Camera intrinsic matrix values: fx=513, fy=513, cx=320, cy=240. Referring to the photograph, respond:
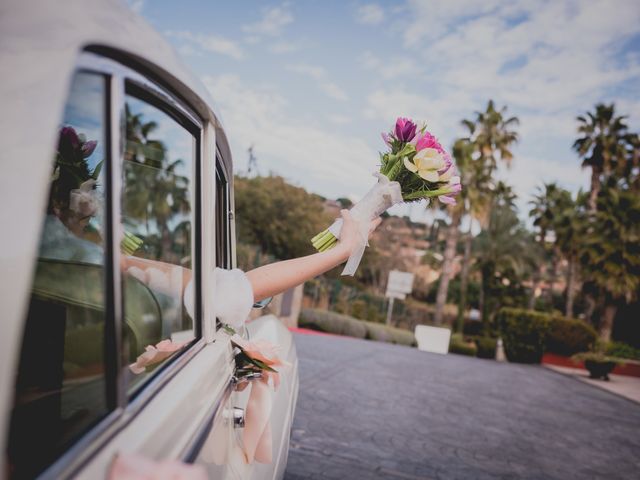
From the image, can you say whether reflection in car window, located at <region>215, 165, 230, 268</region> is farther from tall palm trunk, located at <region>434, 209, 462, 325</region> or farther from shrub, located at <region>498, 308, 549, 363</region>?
tall palm trunk, located at <region>434, 209, 462, 325</region>

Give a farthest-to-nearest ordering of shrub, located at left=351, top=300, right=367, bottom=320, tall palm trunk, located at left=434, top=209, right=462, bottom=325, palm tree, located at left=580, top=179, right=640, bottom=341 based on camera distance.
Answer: tall palm trunk, located at left=434, top=209, right=462, bottom=325, shrub, located at left=351, top=300, right=367, bottom=320, palm tree, located at left=580, top=179, right=640, bottom=341

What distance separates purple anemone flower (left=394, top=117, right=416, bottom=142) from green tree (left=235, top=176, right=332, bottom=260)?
24820 mm

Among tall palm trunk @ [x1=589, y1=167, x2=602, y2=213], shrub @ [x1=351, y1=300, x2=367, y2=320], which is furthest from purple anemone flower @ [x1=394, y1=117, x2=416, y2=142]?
tall palm trunk @ [x1=589, y1=167, x2=602, y2=213]

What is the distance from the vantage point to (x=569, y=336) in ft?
80.3

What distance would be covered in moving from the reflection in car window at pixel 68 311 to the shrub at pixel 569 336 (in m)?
25.5

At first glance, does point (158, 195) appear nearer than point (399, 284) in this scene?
Yes

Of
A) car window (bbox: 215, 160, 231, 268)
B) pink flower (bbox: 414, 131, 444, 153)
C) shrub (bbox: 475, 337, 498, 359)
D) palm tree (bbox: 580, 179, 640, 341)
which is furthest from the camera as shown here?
palm tree (bbox: 580, 179, 640, 341)

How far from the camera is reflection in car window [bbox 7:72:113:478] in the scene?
921 mm

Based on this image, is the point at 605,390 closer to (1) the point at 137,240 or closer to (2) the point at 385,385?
(2) the point at 385,385

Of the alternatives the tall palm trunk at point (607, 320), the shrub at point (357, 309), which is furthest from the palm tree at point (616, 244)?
the shrub at point (357, 309)

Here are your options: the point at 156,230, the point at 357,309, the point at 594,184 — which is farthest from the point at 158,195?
the point at 594,184

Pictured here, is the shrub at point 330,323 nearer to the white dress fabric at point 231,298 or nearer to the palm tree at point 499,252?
the palm tree at point 499,252

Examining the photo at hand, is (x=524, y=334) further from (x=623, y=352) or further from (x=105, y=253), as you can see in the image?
(x=105, y=253)

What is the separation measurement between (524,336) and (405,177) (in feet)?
65.0
